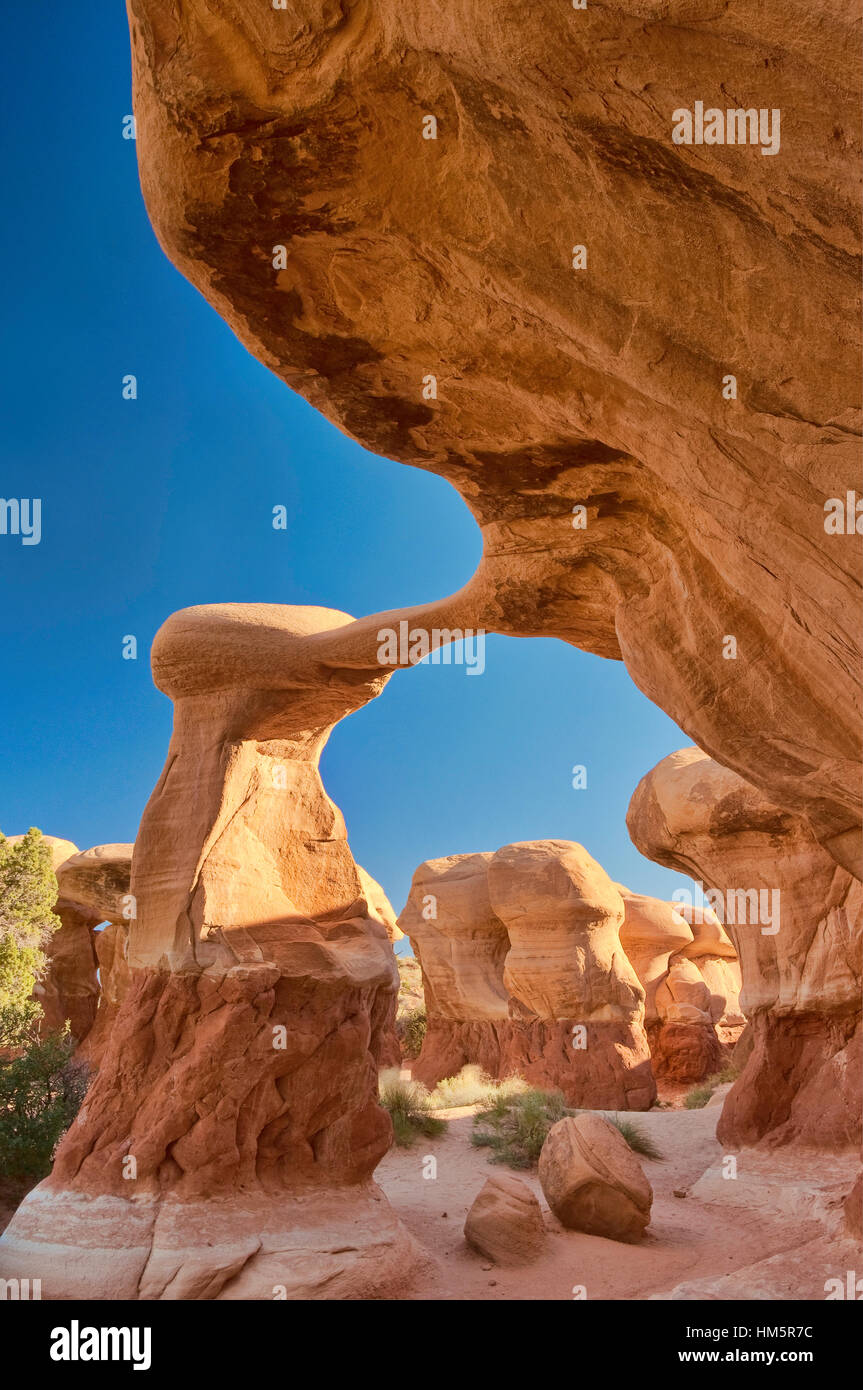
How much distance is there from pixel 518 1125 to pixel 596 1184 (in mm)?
→ 5069

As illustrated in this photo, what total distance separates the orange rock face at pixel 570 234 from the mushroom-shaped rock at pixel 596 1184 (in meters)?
5.07

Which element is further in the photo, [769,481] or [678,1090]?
[678,1090]

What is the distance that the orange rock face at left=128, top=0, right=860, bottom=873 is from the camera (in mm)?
3785

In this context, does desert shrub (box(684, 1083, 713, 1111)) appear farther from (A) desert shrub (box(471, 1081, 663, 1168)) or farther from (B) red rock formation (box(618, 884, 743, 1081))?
(A) desert shrub (box(471, 1081, 663, 1168))

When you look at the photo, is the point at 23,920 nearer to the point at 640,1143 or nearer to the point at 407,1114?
the point at 407,1114

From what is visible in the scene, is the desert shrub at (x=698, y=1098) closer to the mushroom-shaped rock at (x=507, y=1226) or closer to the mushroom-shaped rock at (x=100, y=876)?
the mushroom-shaped rock at (x=507, y=1226)

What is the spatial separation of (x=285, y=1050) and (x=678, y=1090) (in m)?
15.5

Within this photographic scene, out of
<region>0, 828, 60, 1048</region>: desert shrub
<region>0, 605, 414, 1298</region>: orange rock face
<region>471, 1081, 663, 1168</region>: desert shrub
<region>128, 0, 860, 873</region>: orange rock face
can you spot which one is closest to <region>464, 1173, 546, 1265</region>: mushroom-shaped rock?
<region>0, 605, 414, 1298</region>: orange rock face

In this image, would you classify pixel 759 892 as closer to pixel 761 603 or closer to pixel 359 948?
pixel 359 948

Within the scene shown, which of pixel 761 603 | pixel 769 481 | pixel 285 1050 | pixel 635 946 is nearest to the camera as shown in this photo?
pixel 769 481

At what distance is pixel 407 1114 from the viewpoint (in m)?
15.3

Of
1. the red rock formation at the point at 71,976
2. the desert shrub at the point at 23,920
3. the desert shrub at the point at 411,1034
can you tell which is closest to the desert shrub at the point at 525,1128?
the desert shrub at the point at 23,920

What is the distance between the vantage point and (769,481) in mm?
4684
